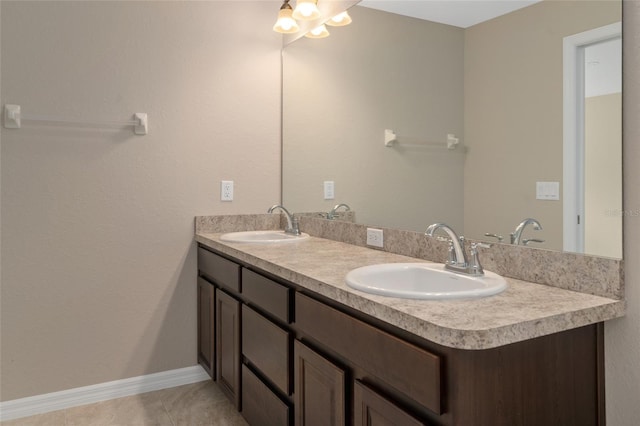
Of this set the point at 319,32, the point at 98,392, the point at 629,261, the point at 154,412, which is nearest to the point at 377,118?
the point at 319,32

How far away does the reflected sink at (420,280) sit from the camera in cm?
119

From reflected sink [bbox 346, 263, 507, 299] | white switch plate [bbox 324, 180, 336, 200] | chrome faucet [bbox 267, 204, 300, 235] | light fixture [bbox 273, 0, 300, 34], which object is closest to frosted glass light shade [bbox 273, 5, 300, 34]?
light fixture [bbox 273, 0, 300, 34]

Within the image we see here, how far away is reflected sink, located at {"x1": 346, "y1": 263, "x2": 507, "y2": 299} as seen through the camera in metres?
1.19

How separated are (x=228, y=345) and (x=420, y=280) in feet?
3.30

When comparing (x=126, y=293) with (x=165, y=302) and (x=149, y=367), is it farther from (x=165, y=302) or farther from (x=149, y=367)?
(x=149, y=367)

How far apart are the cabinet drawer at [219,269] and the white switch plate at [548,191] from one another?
1.18 meters

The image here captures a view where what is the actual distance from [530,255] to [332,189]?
1.20 meters

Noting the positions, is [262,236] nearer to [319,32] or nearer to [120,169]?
[120,169]

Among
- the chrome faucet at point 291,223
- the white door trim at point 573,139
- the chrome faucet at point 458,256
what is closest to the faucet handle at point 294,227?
the chrome faucet at point 291,223

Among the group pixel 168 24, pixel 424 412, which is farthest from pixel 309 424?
pixel 168 24

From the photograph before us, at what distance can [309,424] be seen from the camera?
1.42m

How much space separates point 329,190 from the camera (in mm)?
2418

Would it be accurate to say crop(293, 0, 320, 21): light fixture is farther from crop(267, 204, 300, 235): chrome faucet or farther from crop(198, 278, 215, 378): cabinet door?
crop(198, 278, 215, 378): cabinet door

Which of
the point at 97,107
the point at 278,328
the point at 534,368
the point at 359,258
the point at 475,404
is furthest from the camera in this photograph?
the point at 97,107
